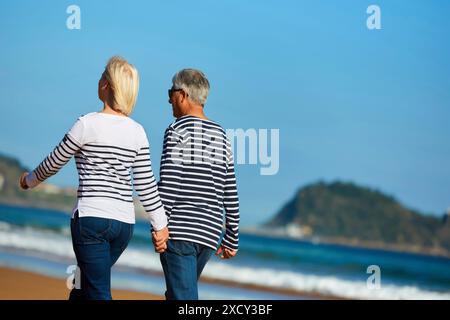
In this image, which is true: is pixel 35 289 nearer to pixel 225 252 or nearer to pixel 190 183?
pixel 225 252

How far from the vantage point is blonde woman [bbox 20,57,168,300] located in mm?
4617

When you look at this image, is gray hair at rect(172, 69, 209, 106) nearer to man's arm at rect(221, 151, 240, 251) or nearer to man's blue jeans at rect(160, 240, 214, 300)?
man's arm at rect(221, 151, 240, 251)

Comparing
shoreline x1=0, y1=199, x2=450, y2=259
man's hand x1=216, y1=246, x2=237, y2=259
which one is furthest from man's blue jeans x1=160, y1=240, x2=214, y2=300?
shoreline x1=0, y1=199, x2=450, y2=259

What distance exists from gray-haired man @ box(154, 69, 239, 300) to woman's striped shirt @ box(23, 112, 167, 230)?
12 cm

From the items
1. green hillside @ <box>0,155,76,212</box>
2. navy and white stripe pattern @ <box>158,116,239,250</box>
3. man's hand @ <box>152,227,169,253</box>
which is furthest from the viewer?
green hillside @ <box>0,155,76,212</box>

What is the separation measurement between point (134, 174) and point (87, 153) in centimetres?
28

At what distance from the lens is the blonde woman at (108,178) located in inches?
182

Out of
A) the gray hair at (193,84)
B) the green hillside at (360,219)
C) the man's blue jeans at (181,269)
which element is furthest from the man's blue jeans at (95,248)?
the green hillside at (360,219)

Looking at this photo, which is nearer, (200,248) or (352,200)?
(200,248)

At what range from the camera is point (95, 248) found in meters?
4.61

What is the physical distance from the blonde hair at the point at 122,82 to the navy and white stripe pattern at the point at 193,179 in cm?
32

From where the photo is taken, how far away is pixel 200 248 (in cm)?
493
